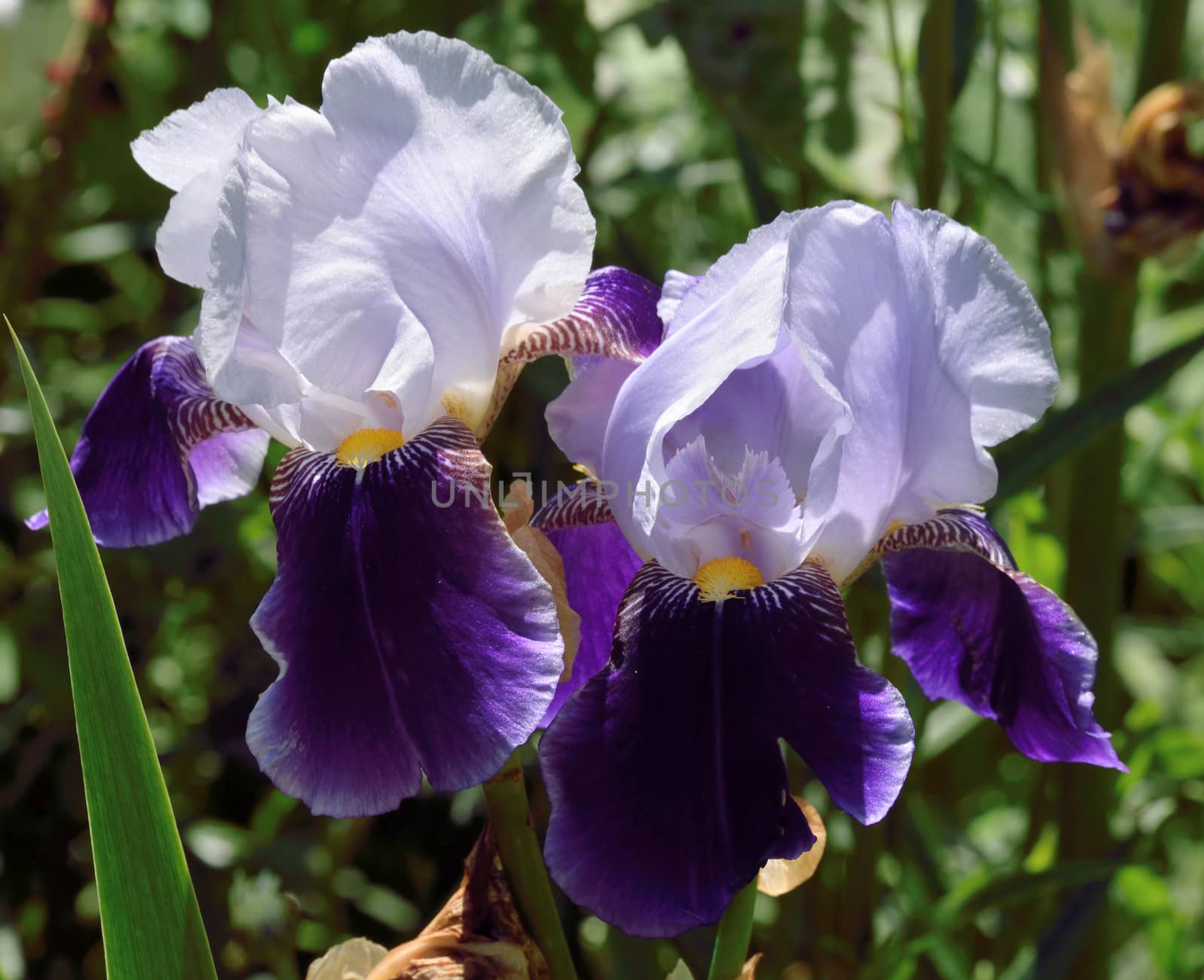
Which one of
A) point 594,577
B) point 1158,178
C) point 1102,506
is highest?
point 594,577

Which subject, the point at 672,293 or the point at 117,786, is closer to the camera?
the point at 117,786

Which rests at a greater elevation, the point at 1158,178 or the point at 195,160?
the point at 195,160

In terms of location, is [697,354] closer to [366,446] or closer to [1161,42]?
[366,446]

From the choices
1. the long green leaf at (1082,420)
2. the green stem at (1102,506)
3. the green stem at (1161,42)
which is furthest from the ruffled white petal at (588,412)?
the green stem at (1161,42)

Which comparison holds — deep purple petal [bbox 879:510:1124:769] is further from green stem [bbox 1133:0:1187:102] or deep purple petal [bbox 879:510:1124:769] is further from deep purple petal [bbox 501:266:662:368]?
green stem [bbox 1133:0:1187:102]

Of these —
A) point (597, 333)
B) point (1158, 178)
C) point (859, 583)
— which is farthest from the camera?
point (1158, 178)

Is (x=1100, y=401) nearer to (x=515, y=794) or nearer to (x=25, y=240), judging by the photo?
(x=515, y=794)

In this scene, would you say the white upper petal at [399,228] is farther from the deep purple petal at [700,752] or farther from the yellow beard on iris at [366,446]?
the deep purple petal at [700,752]

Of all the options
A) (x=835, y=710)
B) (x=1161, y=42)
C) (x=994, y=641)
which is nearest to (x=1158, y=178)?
(x=1161, y=42)
